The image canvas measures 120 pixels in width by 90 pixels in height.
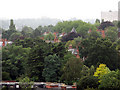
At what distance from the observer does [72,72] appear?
117ft

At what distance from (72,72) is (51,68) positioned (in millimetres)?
4307

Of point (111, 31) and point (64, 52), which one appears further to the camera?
point (111, 31)

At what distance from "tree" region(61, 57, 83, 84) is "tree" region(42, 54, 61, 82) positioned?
245cm

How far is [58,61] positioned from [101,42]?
6.50m

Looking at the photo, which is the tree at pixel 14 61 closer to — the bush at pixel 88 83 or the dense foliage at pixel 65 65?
the dense foliage at pixel 65 65

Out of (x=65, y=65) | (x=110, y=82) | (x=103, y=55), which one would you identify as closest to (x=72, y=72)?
(x=65, y=65)

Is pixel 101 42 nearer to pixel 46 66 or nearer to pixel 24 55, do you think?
pixel 46 66

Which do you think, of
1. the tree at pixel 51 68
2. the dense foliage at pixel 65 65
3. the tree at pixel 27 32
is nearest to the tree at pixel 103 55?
the dense foliage at pixel 65 65

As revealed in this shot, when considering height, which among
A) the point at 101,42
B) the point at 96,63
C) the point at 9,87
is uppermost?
the point at 101,42

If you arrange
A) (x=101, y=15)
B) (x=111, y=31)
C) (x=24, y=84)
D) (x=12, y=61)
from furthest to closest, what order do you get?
(x=101, y=15) → (x=111, y=31) → (x=12, y=61) → (x=24, y=84)

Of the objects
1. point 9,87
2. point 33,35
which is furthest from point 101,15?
point 9,87

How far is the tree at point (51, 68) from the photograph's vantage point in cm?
3859

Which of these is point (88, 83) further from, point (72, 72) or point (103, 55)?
point (103, 55)

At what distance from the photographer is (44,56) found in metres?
41.4
